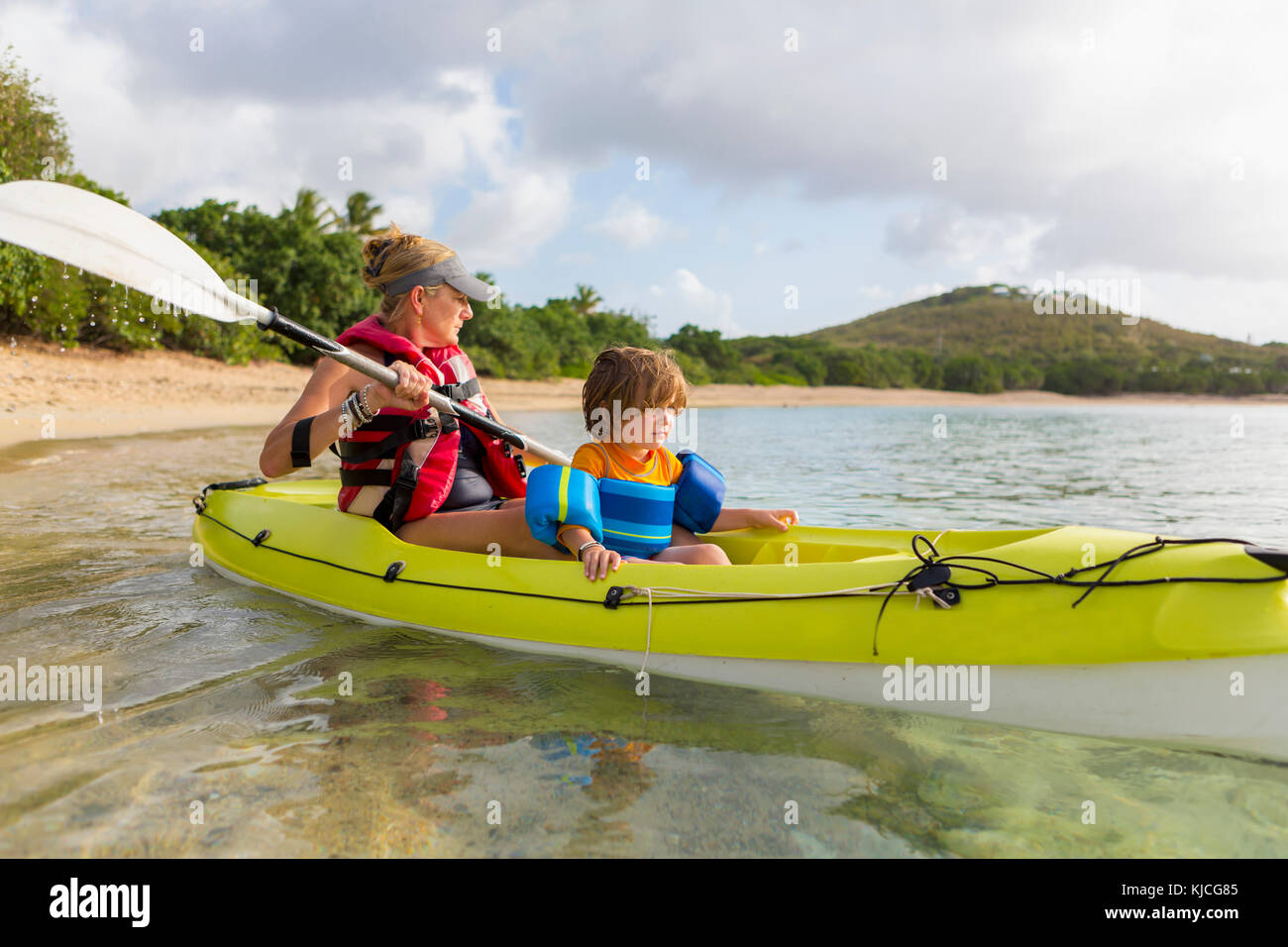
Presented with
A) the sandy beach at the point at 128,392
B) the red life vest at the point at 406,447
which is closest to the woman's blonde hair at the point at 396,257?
the red life vest at the point at 406,447

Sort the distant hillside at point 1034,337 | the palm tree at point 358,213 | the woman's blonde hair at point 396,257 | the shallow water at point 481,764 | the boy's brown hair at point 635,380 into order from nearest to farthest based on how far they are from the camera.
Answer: the shallow water at point 481,764 → the boy's brown hair at point 635,380 → the woman's blonde hair at point 396,257 → the palm tree at point 358,213 → the distant hillside at point 1034,337

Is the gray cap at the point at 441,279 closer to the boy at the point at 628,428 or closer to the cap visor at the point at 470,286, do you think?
the cap visor at the point at 470,286

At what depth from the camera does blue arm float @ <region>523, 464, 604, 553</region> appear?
318 cm

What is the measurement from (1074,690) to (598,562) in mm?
1681

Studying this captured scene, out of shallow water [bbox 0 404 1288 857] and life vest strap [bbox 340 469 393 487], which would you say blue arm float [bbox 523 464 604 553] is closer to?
shallow water [bbox 0 404 1288 857]

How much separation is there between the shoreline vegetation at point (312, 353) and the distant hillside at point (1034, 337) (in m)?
0.60

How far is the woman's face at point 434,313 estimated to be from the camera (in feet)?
11.8

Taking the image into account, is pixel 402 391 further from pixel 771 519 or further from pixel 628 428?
pixel 771 519

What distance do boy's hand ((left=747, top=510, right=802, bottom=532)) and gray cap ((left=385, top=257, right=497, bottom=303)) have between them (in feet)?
5.17

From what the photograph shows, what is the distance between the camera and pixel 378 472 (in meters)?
3.76

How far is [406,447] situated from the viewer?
362 centimetres

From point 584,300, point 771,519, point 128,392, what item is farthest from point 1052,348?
point 771,519

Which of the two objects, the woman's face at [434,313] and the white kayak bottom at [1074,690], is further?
the woman's face at [434,313]

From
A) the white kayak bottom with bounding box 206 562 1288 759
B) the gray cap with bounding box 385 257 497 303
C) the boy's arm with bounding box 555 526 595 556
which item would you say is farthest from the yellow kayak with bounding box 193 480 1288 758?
the gray cap with bounding box 385 257 497 303
